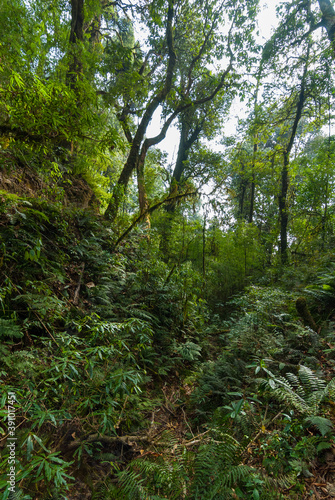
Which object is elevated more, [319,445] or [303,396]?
[303,396]

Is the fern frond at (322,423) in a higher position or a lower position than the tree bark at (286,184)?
lower

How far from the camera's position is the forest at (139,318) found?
1.65 meters

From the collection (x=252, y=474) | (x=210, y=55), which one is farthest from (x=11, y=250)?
(x=210, y=55)

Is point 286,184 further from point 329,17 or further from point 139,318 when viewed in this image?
point 139,318

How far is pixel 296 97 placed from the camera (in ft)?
29.9

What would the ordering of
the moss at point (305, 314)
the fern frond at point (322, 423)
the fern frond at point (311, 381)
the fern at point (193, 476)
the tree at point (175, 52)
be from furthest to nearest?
the tree at point (175, 52) → the moss at point (305, 314) → the fern frond at point (311, 381) → the fern frond at point (322, 423) → the fern at point (193, 476)

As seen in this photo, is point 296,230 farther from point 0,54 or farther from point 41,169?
point 0,54

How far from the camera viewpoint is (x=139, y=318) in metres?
3.61

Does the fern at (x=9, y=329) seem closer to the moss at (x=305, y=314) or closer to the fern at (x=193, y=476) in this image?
the fern at (x=193, y=476)

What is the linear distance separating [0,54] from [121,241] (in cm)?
325

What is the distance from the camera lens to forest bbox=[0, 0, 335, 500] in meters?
1.65

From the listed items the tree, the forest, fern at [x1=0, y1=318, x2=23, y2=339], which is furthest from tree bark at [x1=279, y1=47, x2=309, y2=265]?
fern at [x1=0, y1=318, x2=23, y2=339]

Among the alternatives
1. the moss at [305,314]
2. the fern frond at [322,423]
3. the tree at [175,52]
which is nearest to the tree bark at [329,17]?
the tree at [175,52]

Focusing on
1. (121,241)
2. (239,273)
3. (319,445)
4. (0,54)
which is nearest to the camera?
(319,445)
